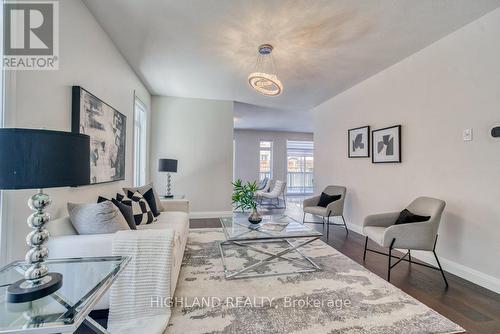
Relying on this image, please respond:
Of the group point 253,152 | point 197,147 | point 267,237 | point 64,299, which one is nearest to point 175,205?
point 267,237

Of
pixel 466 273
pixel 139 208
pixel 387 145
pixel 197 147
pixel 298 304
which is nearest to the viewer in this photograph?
pixel 298 304

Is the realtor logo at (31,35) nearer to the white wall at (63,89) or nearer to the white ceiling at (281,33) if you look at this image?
the white wall at (63,89)

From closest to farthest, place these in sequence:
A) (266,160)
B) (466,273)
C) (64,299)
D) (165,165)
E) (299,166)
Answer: (64,299) < (466,273) < (165,165) < (266,160) < (299,166)

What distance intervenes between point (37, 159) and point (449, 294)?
3131 millimetres

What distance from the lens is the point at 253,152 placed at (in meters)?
9.41

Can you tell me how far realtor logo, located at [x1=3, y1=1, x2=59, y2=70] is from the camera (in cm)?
148

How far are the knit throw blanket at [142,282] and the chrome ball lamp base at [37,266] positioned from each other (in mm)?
517

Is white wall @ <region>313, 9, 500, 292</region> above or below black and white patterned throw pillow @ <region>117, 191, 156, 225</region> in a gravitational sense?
above

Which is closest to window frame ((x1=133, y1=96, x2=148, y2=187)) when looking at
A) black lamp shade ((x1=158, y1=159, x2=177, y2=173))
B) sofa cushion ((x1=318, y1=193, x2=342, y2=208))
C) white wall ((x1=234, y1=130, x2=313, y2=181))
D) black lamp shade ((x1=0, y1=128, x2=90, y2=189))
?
black lamp shade ((x1=158, y1=159, x2=177, y2=173))

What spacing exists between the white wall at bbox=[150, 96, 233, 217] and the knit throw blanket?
139 inches

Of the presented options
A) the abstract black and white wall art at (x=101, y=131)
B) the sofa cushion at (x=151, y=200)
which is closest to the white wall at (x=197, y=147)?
the abstract black and white wall art at (x=101, y=131)

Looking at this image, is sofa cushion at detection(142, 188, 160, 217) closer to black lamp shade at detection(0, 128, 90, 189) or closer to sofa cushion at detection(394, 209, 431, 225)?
black lamp shade at detection(0, 128, 90, 189)

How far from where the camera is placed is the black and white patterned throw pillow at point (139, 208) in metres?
2.56

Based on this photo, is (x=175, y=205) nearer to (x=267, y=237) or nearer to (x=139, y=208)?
(x=139, y=208)
